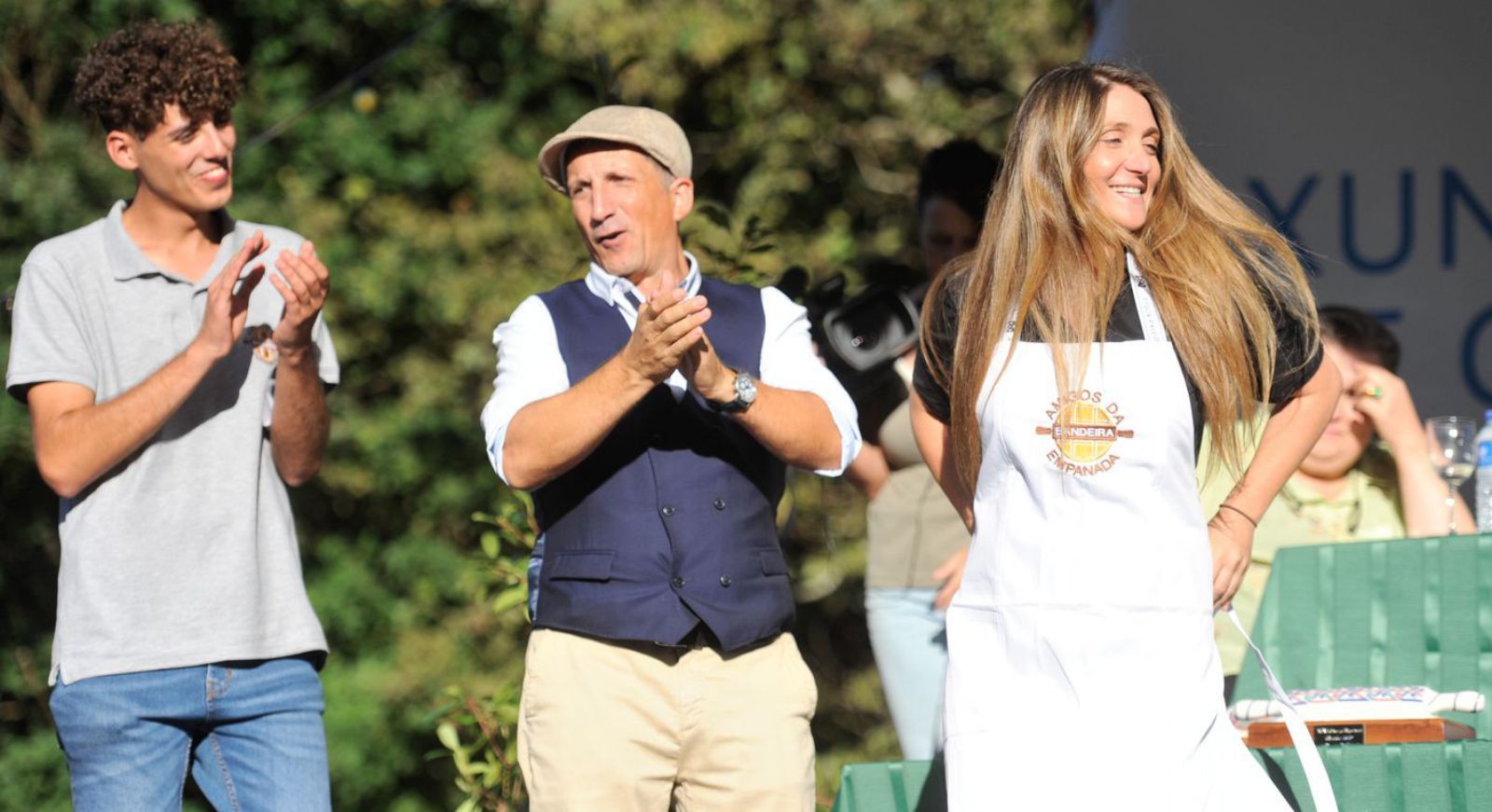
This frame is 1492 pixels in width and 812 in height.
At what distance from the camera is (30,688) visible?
25.1ft

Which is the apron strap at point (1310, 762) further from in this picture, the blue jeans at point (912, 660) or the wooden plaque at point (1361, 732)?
the blue jeans at point (912, 660)

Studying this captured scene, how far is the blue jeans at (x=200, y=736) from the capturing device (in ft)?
9.00

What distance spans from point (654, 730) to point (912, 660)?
50.2 inches

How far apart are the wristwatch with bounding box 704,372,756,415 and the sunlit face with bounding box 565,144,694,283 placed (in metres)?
0.37

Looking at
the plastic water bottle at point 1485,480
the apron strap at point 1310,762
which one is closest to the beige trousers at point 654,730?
the apron strap at point 1310,762

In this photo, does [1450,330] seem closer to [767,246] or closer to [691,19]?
[767,246]

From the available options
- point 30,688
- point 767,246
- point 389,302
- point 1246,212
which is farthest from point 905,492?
point 30,688

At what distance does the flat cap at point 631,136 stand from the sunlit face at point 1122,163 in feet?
2.59

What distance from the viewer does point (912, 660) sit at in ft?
12.8

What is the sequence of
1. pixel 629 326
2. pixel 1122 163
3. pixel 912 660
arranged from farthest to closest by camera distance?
1. pixel 912 660
2. pixel 629 326
3. pixel 1122 163

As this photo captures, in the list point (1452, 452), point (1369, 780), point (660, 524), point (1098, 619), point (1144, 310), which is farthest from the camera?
point (1452, 452)

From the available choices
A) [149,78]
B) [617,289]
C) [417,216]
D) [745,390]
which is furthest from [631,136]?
[417,216]

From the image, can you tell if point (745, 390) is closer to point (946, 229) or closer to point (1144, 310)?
point (1144, 310)

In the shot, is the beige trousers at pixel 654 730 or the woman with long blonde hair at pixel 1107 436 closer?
the woman with long blonde hair at pixel 1107 436
